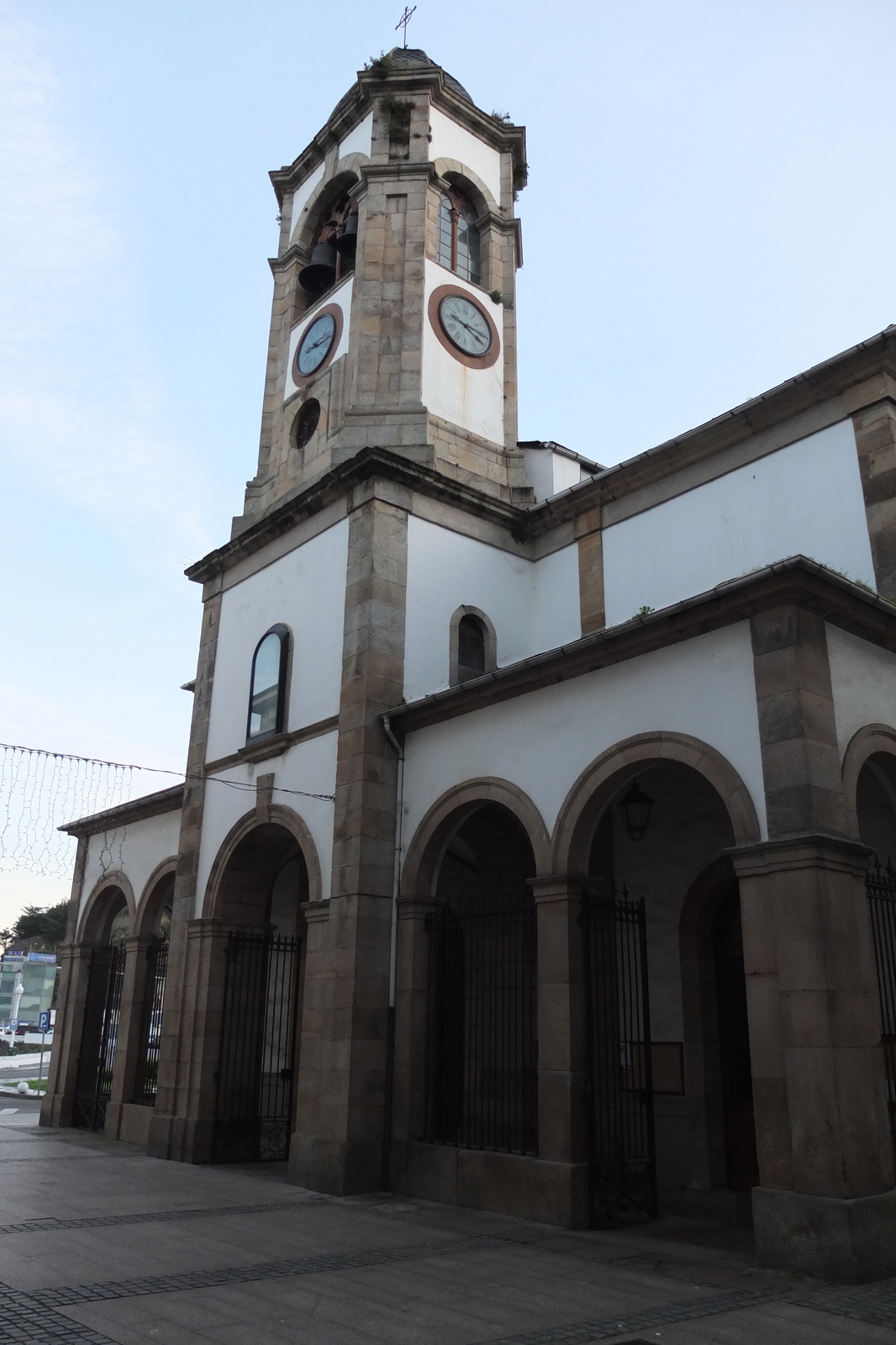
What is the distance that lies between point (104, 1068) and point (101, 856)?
3.49m

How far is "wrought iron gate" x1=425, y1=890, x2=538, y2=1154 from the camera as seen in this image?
1113 cm

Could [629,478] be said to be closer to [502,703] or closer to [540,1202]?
Answer: [502,703]

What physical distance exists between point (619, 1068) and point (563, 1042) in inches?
35.8

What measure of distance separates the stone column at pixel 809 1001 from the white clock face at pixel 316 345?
31.4 feet

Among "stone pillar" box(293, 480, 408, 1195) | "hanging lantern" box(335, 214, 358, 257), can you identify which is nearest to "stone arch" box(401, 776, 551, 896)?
"stone pillar" box(293, 480, 408, 1195)

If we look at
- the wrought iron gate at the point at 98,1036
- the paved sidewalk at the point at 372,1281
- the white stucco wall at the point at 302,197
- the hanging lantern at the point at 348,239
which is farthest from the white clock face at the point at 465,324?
the paved sidewalk at the point at 372,1281

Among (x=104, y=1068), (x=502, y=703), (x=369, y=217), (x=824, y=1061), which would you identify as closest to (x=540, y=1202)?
(x=824, y=1061)

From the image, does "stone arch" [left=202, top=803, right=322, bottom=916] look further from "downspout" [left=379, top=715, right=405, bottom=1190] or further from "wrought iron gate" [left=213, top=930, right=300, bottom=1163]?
"downspout" [left=379, top=715, right=405, bottom=1190]

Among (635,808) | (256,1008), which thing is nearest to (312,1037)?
(256,1008)

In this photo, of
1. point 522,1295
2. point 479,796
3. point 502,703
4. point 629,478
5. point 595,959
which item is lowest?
point 522,1295

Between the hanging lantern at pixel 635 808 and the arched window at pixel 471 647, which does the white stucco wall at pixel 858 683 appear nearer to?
the hanging lantern at pixel 635 808

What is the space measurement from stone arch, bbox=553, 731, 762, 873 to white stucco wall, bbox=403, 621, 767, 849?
0.08m

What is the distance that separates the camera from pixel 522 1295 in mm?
6754

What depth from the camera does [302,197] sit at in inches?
707
